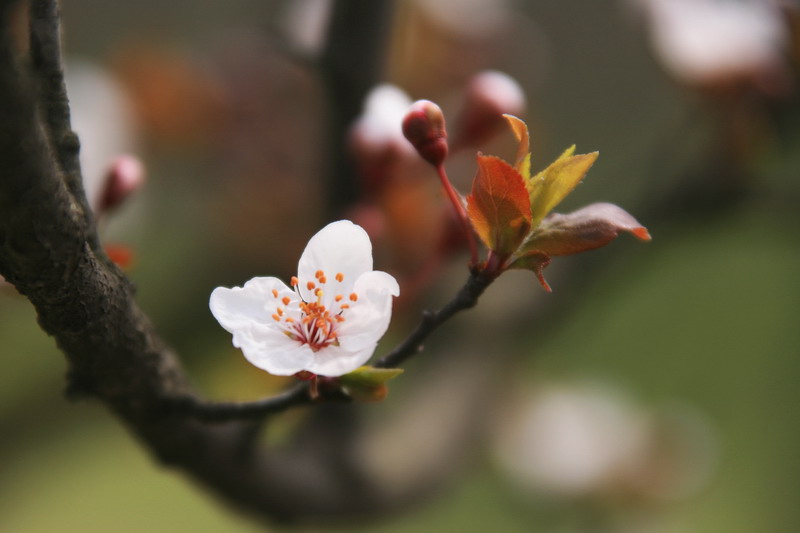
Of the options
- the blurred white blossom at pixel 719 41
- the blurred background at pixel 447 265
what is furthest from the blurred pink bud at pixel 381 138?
the blurred white blossom at pixel 719 41

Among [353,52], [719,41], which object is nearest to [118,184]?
[353,52]

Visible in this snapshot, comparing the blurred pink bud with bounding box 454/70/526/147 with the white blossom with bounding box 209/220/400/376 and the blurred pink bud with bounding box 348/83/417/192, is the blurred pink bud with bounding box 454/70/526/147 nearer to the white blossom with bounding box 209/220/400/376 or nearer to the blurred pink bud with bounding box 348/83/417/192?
the blurred pink bud with bounding box 348/83/417/192

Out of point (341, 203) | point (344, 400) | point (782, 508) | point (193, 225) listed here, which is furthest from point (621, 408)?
point (193, 225)

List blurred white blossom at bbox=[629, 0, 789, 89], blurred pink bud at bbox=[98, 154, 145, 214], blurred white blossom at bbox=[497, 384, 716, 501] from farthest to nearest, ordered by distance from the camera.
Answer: blurred white blossom at bbox=[497, 384, 716, 501], blurred white blossom at bbox=[629, 0, 789, 89], blurred pink bud at bbox=[98, 154, 145, 214]

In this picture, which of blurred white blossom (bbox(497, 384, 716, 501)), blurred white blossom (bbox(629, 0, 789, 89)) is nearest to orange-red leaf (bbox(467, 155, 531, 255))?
blurred white blossom (bbox(629, 0, 789, 89))

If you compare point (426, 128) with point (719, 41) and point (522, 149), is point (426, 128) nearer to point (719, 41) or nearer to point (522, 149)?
point (522, 149)

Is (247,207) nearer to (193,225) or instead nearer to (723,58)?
(723,58)
